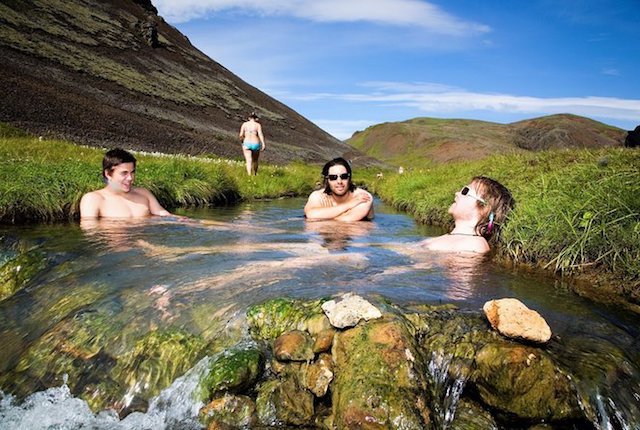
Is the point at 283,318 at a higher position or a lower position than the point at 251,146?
lower

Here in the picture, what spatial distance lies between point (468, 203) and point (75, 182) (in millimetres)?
7131

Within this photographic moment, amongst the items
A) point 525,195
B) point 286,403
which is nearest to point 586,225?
point 525,195

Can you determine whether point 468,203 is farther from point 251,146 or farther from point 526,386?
point 251,146

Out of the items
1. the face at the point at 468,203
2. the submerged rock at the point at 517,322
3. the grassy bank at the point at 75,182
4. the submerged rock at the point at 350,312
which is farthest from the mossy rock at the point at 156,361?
the grassy bank at the point at 75,182

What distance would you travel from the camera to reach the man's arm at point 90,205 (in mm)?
8375

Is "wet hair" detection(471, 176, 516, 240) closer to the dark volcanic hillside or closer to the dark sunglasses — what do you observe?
the dark sunglasses

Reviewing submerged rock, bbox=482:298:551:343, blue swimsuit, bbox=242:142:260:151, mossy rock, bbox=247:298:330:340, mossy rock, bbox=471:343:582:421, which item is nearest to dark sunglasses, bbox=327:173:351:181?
mossy rock, bbox=247:298:330:340

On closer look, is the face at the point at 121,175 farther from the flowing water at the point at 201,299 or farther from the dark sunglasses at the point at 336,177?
the dark sunglasses at the point at 336,177

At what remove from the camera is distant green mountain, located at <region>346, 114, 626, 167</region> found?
84000 mm

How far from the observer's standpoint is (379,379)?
2.97 metres

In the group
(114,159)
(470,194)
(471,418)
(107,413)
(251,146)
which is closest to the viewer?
(471,418)

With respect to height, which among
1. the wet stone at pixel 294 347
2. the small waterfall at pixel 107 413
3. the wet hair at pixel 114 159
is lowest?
the small waterfall at pixel 107 413

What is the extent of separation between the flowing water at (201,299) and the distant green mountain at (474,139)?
72.7 meters

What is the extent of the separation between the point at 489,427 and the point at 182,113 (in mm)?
51494
